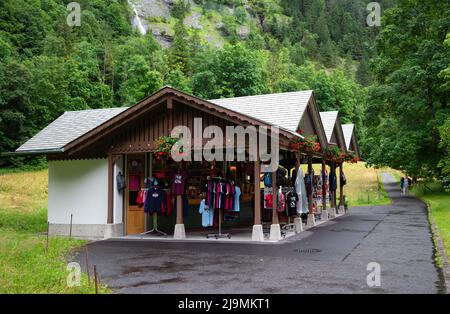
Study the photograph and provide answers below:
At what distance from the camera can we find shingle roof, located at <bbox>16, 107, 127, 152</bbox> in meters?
16.3

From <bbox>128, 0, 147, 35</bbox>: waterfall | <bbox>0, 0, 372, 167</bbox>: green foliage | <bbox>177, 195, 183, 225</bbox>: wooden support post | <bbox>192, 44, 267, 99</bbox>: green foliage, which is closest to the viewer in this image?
<bbox>177, 195, 183, 225</bbox>: wooden support post

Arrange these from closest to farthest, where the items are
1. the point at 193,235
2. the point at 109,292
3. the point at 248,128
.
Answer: the point at 109,292
the point at 248,128
the point at 193,235

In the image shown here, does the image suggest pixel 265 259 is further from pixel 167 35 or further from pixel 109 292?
pixel 167 35

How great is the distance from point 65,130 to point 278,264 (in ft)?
37.2

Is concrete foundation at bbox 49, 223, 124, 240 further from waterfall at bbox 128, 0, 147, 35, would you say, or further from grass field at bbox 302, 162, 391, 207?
waterfall at bbox 128, 0, 147, 35

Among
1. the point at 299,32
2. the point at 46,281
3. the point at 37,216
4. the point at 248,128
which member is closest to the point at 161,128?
the point at 248,128

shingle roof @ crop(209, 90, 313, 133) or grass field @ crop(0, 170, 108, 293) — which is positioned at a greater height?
shingle roof @ crop(209, 90, 313, 133)

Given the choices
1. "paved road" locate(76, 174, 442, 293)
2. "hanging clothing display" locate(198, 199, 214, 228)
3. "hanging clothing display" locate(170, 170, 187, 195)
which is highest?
"hanging clothing display" locate(170, 170, 187, 195)

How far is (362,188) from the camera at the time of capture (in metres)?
40.3

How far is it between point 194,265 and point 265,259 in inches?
63.5

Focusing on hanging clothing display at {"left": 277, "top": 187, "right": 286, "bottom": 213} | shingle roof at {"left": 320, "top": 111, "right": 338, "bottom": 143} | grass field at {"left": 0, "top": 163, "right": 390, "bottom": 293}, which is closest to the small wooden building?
hanging clothing display at {"left": 277, "top": 187, "right": 286, "bottom": 213}

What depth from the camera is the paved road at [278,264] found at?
297 inches

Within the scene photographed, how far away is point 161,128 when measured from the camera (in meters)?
14.6

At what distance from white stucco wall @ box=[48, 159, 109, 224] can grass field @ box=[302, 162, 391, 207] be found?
19.0 meters
